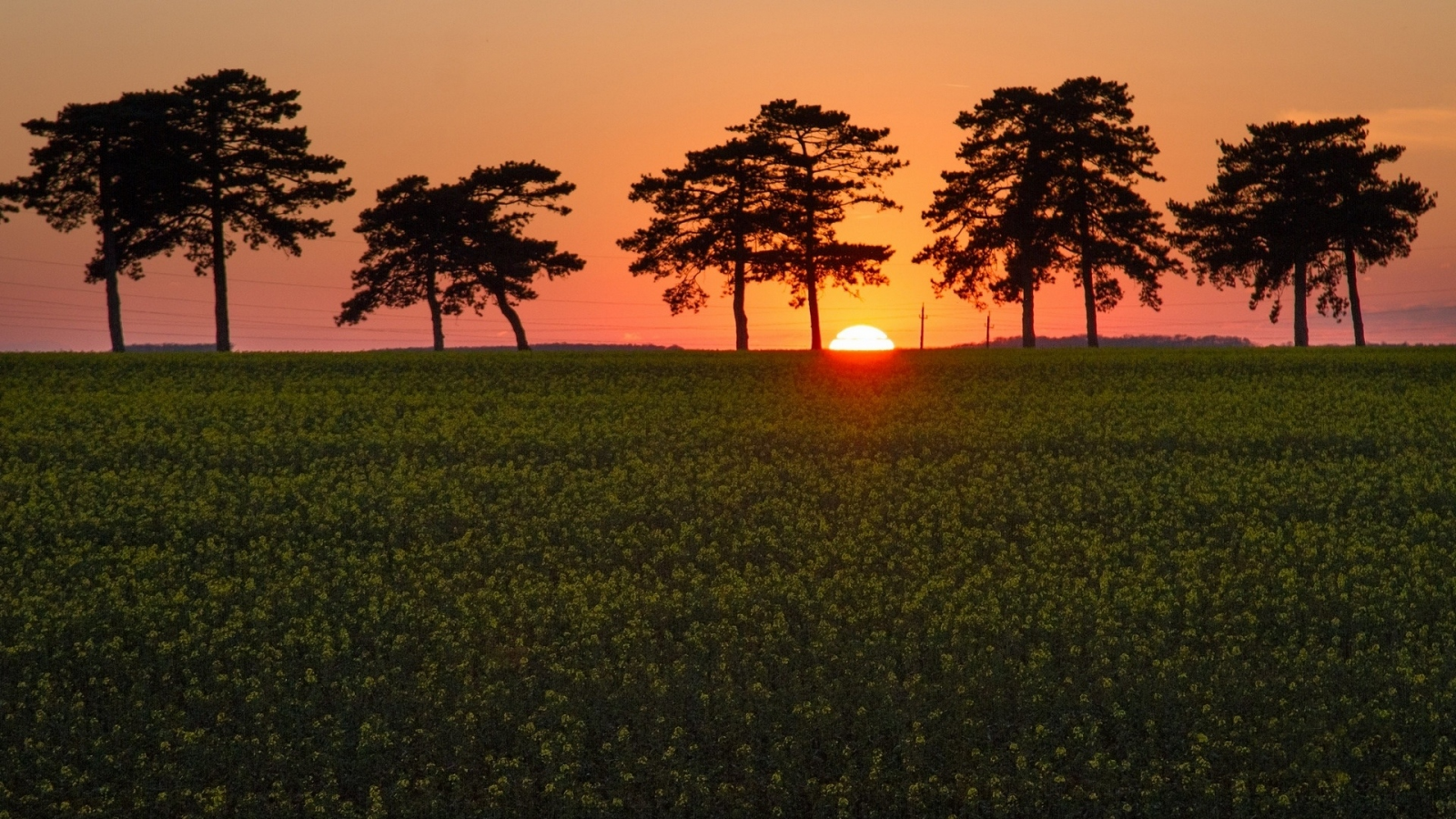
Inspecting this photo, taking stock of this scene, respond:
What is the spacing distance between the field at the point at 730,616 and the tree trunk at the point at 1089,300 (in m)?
34.2

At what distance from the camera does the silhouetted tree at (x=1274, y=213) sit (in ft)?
236

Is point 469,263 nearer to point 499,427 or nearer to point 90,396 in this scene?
point 90,396

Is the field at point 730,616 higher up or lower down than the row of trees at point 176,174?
lower down

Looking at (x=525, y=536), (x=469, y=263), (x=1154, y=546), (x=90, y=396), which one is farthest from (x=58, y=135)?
(x=1154, y=546)

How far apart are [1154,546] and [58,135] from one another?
58311 millimetres

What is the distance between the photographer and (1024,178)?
69938mm

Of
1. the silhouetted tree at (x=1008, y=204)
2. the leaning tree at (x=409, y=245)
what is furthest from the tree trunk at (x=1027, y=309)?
the leaning tree at (x=409, y=245)

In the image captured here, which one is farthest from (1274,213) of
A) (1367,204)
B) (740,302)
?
(740,302)

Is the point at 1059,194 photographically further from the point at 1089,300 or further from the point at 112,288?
the point at 112,288

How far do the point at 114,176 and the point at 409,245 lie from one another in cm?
1637

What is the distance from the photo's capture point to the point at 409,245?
7644cm

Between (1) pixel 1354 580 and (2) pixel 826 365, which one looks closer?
(1) pixel 1354 580

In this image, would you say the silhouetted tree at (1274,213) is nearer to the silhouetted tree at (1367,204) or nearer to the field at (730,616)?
the silhouetted tree at (1367,204)

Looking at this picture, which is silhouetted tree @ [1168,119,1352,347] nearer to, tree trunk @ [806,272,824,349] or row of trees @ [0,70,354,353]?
tree trunk @ [806,272,824,349]
